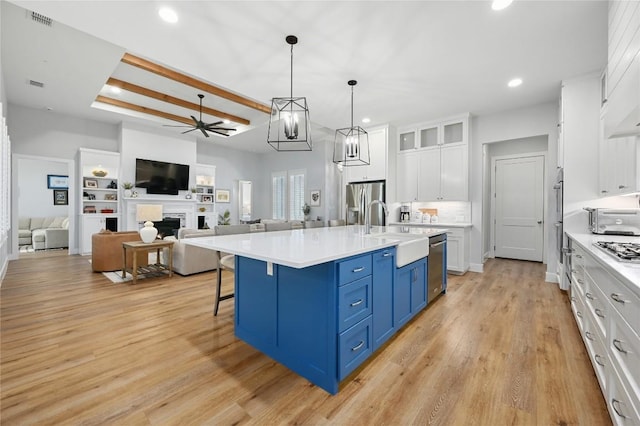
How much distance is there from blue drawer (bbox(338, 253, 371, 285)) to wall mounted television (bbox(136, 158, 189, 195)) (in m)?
6.88

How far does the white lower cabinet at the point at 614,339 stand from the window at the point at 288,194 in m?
7.06

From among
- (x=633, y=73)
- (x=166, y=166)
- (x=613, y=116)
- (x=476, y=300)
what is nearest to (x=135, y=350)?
(x=476, y=300)

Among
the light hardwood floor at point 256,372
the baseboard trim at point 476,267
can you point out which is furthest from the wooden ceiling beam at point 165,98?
the baseboard trim at point 476,267

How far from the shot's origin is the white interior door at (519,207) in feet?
18.6

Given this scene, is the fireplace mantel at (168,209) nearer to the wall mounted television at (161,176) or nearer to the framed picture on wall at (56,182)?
the wall mounted television at (161,176)

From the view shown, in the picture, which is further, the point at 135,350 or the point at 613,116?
the point at 135,350

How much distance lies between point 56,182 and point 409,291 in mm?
10727

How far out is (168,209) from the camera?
7426mm

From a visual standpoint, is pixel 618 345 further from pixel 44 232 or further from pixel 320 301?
pixel 44 232

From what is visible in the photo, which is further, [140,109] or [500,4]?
[140,109]

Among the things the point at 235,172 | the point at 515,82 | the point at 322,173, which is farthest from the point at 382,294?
the point at 235,172

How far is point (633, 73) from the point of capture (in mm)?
1574

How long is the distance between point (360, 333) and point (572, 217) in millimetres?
3438

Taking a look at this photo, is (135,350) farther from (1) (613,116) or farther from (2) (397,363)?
(1) (613,116)
